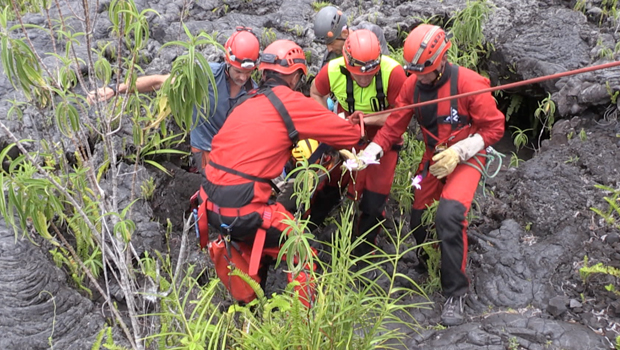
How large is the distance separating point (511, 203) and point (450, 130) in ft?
5.24

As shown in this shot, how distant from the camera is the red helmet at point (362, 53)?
14.1ft

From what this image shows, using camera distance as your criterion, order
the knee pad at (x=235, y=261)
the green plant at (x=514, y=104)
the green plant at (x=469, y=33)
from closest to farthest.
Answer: the knee pad at (x=235, y=261)
the green plant at (x=469, y=33)
the green plant at (x=514, y=104)

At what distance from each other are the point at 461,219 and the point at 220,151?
1.82 meters

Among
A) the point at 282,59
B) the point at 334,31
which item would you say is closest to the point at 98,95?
the point at 282,59

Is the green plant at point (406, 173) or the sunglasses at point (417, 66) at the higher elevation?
the sunglasses at point (417, 66)

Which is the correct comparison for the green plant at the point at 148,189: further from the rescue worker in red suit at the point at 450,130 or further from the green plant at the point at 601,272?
the green plant at the point at 601,272

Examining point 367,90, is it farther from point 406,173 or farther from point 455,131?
point 406,173

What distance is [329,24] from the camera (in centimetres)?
547

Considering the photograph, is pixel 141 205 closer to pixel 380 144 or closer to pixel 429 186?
pixel 380 144

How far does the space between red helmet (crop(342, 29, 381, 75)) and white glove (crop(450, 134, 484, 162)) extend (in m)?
0.99

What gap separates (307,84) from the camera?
652 cm

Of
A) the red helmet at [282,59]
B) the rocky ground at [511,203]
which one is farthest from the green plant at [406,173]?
the red helmet at [282,59]

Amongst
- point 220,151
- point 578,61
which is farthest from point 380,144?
point 578,61

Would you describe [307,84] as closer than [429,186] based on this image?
No
